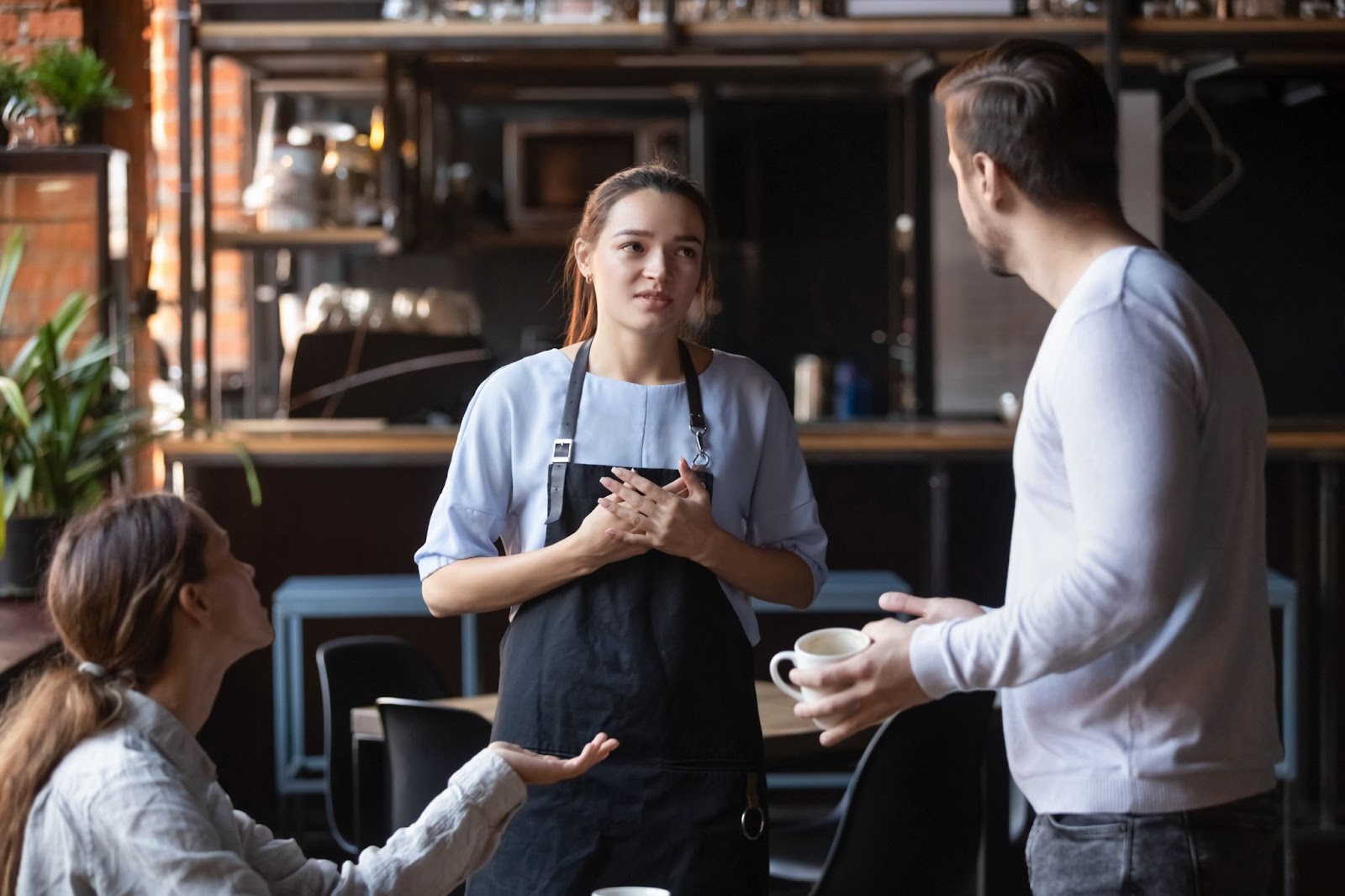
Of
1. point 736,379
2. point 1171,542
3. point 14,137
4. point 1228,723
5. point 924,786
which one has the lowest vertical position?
point 924,786

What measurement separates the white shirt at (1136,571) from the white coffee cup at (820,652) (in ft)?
0.40

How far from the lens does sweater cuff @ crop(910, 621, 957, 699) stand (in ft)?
4.33

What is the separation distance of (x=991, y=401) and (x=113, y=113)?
10.5 feet

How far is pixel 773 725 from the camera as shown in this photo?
2.58 meters

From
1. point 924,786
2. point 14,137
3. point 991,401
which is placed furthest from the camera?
point 991,401

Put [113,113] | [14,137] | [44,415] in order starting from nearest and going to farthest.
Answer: [44,415]
[14,137]
[113,113]

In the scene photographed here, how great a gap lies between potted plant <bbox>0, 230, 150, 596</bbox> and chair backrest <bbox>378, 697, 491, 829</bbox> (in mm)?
1067

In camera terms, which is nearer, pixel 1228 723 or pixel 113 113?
pixel 1228 723

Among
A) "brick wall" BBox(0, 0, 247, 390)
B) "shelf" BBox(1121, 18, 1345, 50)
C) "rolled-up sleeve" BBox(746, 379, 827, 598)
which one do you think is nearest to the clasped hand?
"rolled-up sleeve" BBox(746, 379, 827, 598)

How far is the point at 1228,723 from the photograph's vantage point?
4.33 ft

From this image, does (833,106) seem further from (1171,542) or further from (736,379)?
(1171,542)

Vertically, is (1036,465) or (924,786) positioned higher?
(1036,465)

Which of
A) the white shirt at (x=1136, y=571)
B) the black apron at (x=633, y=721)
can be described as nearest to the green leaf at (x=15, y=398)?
the black apron at (x=633, y=721)

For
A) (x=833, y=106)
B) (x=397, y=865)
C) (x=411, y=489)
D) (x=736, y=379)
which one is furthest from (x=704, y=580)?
(x=833, y=106)
